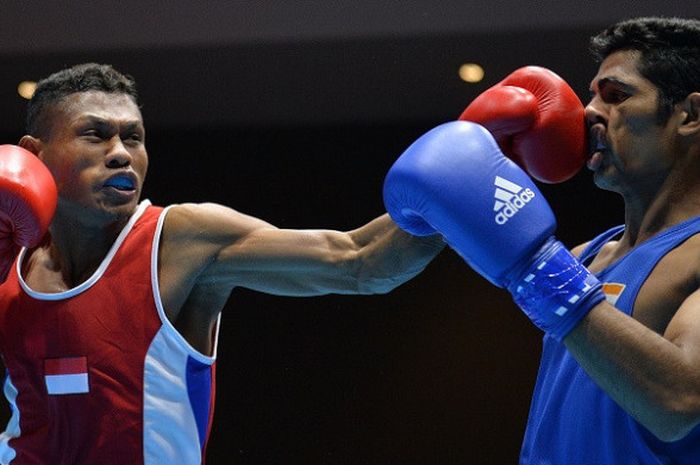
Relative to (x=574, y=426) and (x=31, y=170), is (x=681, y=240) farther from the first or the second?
(x=31, y=170)

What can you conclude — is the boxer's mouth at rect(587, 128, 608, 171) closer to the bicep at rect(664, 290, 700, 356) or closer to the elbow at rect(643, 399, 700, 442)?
the bicep at rect(664, 290, 700, 356)

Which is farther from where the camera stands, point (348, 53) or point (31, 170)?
point (348, 53)

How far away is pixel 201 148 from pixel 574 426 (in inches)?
136

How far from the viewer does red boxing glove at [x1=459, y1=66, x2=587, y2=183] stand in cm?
214

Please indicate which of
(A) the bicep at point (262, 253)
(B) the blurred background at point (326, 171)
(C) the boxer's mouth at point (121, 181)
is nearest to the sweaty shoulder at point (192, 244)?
(A) the bicep at point (262, 253)

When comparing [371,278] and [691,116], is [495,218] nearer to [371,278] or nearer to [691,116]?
[691,116]

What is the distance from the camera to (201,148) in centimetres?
502

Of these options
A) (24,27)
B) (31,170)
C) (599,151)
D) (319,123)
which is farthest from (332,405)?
(599,151)

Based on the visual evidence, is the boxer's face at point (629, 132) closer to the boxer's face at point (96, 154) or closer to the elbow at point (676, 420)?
the elbow at point (676, 420)

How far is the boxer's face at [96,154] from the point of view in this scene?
8.30ft

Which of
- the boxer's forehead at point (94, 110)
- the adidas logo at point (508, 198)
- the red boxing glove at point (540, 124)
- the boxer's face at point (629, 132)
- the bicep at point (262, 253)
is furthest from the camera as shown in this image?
the boxer's forehead at point (94, 110)

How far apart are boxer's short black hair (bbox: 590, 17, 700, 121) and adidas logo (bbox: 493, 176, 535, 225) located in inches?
13.7

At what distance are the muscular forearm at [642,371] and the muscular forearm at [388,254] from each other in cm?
71

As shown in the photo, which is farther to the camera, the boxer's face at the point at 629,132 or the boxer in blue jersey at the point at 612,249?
the boxer's face at the point at 629,132
